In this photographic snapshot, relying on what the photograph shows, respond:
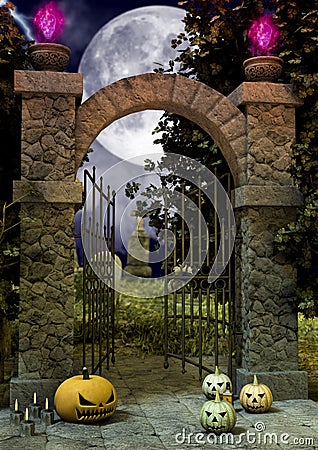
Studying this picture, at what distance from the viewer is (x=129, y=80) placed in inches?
220

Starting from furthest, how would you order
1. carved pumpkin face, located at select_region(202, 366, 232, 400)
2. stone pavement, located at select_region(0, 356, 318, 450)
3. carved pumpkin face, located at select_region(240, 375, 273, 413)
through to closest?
carved pumpkin face, located at select_region(202, 366, 232, 400) < carved pumpkin face, located at select_region(240, 375, 273, 413) < stone pavement, located at select_region(0, 356, 318, 450)

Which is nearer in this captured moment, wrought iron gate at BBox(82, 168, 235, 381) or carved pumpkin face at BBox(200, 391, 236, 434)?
carved pumpkin face at BBox(200, 391, 236, 434)

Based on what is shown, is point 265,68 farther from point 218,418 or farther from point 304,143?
point 218,418

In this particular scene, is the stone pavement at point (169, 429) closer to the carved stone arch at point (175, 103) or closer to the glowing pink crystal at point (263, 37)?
the carved stone arch at point (175, 103)

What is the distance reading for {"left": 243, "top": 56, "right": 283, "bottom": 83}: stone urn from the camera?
5.68 m

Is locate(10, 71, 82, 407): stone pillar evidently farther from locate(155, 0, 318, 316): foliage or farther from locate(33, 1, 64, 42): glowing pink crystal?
locate(155, 0, 318, 316): foliage

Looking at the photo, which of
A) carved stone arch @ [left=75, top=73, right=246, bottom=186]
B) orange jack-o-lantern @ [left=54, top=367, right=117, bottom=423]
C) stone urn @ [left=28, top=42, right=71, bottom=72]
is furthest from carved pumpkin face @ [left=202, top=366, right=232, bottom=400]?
stone urn @ [left=28, top=42, right=71, bottom=72]

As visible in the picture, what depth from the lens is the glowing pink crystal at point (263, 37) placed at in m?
5.83

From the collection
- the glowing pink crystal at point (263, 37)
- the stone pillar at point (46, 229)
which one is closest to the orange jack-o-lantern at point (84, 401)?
the stone pillar at point (46, 229)

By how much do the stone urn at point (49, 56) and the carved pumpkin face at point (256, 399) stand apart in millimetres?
3311

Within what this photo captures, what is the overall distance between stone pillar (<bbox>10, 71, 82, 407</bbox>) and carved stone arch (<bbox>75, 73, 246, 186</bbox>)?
0.94 feet

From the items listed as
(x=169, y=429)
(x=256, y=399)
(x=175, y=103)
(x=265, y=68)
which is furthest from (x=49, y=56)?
(x=256, y=399)

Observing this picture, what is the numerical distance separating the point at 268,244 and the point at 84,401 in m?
2.27

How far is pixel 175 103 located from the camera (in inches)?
222
